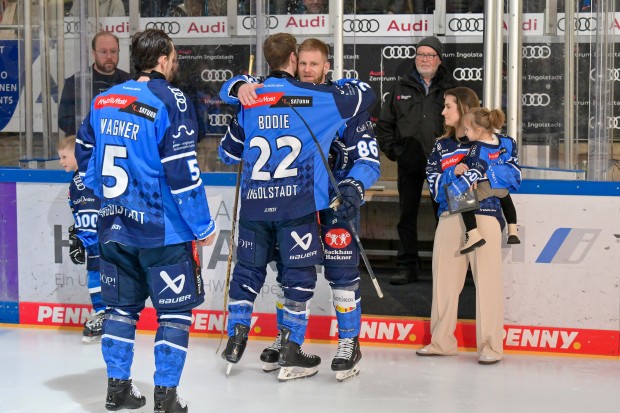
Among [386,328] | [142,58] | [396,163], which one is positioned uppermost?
[142,58]

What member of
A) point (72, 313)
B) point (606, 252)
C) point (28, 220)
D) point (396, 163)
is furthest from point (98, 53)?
point (606, 252)

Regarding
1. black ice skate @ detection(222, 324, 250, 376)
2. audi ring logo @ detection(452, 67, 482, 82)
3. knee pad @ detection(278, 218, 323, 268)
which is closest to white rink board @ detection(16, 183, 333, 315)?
black ice skate @ detection(222, 324, 250, 376)

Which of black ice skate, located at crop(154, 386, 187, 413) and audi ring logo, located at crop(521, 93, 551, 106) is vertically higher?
audi ring logo, located at crop(521, 93, 551, 106)

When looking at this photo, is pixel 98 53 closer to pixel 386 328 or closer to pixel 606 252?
pixel 386 328

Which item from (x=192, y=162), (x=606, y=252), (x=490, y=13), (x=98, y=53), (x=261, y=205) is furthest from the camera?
(x=98, y=53)

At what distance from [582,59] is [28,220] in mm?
3216

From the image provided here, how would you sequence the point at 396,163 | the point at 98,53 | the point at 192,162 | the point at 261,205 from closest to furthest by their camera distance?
the point at 192,162
the point at 261,205
the point at 98,53
the point at 396,163

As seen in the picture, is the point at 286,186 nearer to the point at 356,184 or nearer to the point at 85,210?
the point at 356,184

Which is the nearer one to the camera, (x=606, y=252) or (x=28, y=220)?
(x=606, y=252)

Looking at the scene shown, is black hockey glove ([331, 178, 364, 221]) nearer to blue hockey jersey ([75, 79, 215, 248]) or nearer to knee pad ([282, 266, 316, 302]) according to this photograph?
knee pad ([282, 266, 316, 302])

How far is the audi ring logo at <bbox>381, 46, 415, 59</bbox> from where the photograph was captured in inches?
244

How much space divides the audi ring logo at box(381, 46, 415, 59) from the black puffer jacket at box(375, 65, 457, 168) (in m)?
0.21

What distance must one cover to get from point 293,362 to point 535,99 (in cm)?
205

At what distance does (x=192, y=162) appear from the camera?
155 inches
